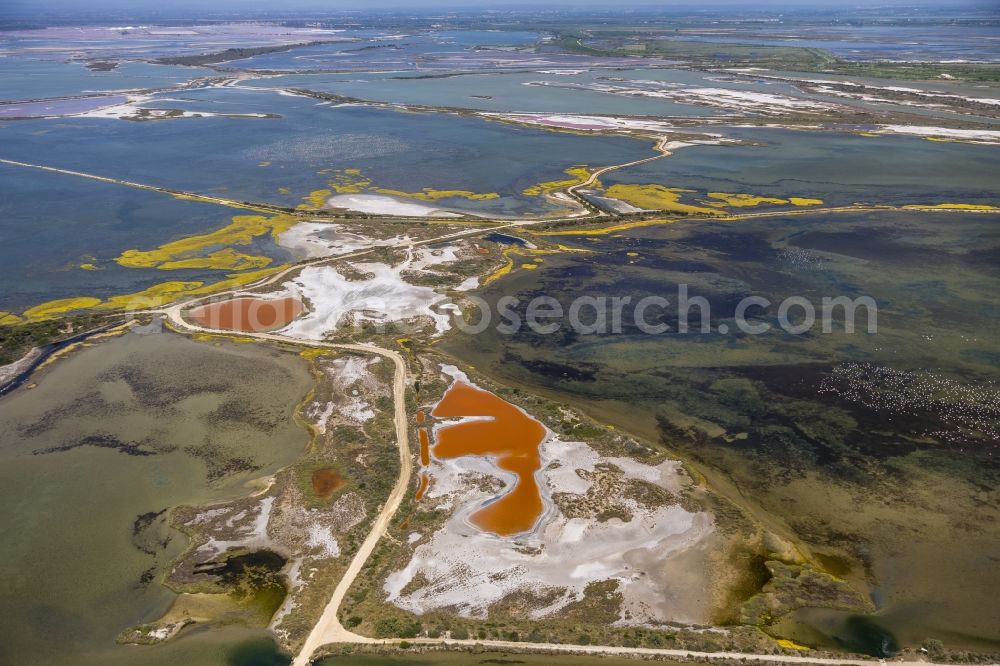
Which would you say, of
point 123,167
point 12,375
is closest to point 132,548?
point 12,375

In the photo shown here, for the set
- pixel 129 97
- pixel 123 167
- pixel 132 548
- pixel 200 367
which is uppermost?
pixel 129 97

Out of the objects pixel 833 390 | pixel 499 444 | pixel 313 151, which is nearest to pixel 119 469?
pixel 499 444

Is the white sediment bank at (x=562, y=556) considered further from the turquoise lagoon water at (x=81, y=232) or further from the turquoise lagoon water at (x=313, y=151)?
the turquoise lagoon water at (x=313, y=151)

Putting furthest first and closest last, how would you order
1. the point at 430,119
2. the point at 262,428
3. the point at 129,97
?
1. the point at 129,97
2. the point at 430,119
3. the point at 262,428

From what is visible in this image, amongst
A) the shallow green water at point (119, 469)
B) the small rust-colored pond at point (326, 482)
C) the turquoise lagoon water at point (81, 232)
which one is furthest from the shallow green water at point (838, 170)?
the small rust-colored pond at point (326, 482)

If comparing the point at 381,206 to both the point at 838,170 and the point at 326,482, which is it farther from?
the point at 838,170

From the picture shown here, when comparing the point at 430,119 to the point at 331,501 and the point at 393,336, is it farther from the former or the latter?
the point at 331,501
